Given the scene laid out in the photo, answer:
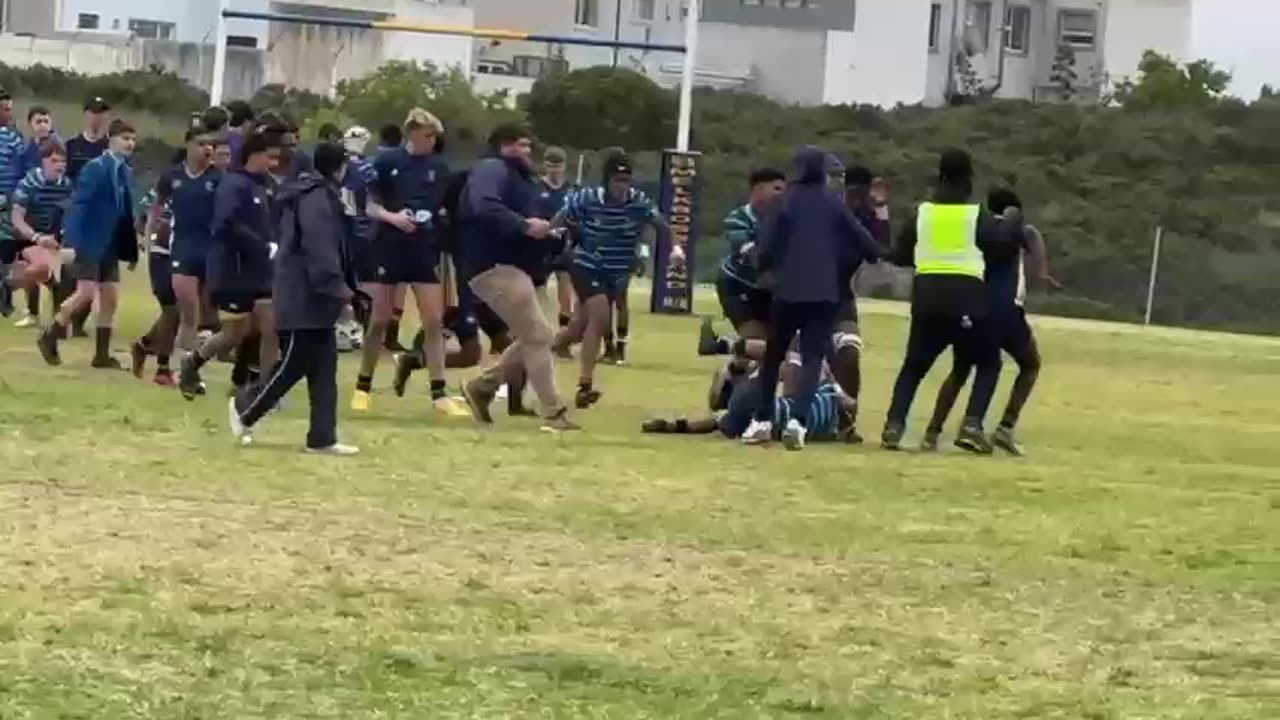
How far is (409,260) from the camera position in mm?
17969

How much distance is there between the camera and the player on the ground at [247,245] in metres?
17.0

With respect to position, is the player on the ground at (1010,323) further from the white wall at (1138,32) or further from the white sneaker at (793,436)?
the white wall at (1138,32)

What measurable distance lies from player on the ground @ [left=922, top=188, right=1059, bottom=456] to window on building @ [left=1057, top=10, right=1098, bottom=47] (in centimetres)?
6668

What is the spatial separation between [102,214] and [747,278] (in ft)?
17.0

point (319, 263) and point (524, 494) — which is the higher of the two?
point (319, 263)

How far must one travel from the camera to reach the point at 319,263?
1466 centimetres

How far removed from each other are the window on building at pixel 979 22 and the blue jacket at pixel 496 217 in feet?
213

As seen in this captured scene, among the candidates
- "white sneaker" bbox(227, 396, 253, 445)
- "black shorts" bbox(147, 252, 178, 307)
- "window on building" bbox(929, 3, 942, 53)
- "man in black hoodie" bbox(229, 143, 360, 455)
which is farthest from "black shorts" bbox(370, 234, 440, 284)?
"window on building" bbox(929, 3, 942, 53)

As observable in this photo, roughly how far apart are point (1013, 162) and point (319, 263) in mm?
52839

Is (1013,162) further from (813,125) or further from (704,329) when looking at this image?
(704,329)

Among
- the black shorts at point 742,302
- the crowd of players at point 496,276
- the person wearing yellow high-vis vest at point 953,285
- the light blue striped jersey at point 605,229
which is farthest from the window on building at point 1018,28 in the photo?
the person wearing yellow high-vis vest at point 953,285

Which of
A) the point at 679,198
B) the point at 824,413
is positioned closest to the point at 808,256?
the point at 824,413

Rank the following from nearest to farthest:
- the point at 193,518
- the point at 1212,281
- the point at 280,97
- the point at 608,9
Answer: the point at 193,518 → the point at 280,97 → the point at 1212,281 → the point at 608,9

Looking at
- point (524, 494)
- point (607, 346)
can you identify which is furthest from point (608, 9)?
point (524, 494)
